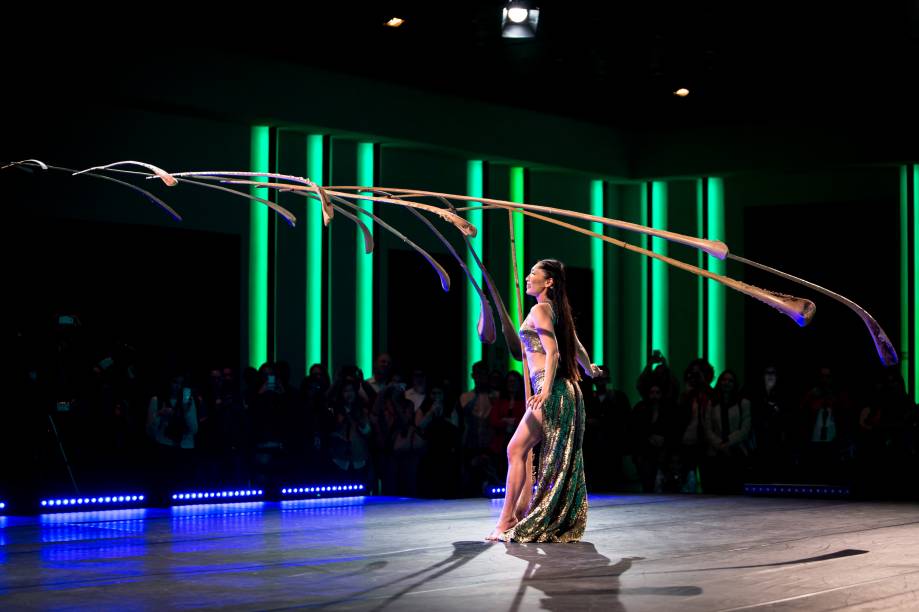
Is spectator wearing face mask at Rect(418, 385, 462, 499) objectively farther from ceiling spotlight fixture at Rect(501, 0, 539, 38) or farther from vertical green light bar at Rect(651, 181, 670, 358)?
vertical green light bar at Rect(651, 181, 670, 358)

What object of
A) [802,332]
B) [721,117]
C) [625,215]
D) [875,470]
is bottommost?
[875,470]

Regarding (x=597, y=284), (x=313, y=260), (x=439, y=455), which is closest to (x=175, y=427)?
(x=439, y=455)

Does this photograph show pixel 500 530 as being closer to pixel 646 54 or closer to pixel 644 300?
pixel 646 54

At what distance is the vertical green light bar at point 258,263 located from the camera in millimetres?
14125

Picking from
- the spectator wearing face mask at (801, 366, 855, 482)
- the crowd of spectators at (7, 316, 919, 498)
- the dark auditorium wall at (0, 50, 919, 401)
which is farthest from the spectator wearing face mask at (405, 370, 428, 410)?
the spectator wearing face mask at (801, 366, 855, 482)

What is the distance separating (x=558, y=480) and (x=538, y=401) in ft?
1.63

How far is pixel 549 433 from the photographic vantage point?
8047mm

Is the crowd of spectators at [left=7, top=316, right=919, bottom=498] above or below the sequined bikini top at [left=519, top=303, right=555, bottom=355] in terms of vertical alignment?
below

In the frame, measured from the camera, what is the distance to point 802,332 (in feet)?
53.6

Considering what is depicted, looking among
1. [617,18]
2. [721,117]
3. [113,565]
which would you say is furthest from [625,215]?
[113,565]

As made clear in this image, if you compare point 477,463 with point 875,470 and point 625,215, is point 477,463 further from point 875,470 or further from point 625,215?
point 625,215

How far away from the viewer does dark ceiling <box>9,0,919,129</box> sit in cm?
1205

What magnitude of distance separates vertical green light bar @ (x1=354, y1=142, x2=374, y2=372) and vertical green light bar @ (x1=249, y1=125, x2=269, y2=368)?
46.1 inches

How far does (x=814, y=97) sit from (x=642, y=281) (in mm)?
3719
